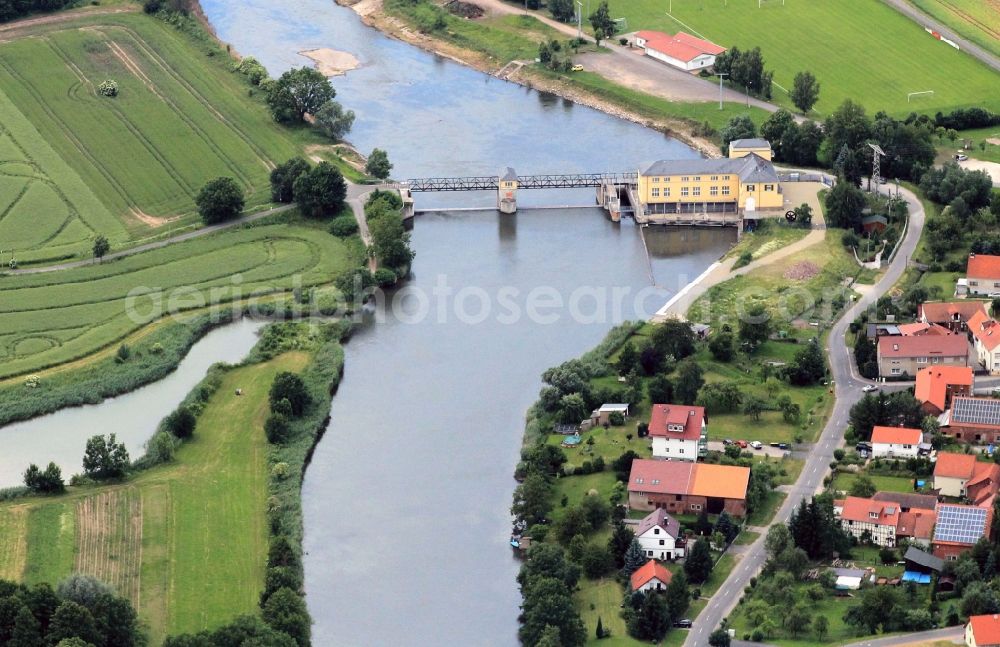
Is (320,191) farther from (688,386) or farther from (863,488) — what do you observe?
(863,488)

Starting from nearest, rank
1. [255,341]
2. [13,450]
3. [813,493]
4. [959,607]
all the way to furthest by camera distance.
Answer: [959,607], [813,493], [13,450], [255,341]

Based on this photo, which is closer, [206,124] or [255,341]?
[255,341]

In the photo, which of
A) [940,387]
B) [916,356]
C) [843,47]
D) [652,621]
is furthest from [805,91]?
[652,621]

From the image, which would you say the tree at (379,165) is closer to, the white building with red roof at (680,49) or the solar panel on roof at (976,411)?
the white building with red roof at (680,49)

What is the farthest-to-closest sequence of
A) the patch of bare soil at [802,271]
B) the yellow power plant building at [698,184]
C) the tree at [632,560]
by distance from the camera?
1. the yellow power plant building at [698,184]
2. the patch of bare soil at [802,271]
3. the tree at [632,560]

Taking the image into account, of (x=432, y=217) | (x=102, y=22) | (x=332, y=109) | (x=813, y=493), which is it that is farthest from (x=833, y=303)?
(x=102, y=22)

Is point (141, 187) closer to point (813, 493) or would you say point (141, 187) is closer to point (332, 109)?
point (332, 109)

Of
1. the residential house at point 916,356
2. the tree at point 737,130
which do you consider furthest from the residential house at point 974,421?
the tree at point 737,130
